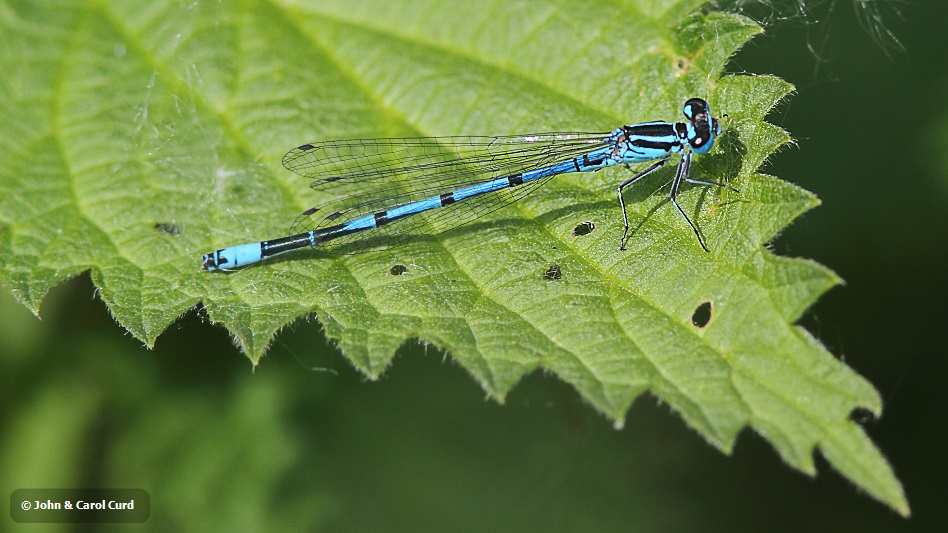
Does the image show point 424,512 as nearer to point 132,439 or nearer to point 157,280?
point 132,439

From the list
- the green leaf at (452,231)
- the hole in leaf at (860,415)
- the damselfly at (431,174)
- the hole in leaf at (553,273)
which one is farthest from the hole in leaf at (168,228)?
the hole in leaf at (860,415)

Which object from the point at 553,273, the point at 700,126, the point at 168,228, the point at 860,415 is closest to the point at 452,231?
the point at 553,273

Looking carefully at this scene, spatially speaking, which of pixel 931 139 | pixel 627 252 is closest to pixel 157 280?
pixel 627 252

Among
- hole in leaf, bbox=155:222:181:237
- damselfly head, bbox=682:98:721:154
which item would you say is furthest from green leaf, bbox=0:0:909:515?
damselfly head, bbox=682:98:721:154

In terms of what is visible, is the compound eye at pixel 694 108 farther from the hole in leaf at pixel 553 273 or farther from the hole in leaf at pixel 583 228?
the hole in leaf at pixel 553 273

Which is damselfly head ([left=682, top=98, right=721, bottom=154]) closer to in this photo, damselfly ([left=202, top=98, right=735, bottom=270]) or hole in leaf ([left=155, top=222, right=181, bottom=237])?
damselfly ([left=202, top=98, right=735, bottom=270])

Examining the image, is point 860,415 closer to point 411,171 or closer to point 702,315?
point 702,315
